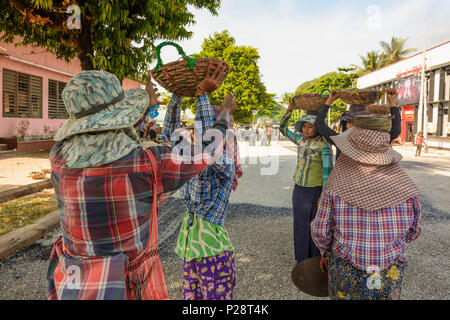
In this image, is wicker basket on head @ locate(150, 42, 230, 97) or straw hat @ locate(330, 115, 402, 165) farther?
wicker basket on head @ locate(150, 42, 230, 97)

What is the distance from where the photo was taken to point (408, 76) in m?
28.0

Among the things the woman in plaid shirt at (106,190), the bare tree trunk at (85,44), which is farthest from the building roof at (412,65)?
the woman in plaid shirt at (106,190)

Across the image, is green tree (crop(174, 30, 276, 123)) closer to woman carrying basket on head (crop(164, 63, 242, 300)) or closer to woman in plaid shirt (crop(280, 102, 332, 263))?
woman in plaid shirt (crop(280, 102, 332, 263))

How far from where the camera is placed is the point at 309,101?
3307 millimetres

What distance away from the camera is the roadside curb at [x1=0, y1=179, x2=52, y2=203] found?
5.81 meters

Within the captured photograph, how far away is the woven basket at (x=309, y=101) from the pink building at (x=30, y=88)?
1144cm

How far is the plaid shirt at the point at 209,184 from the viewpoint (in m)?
1.98

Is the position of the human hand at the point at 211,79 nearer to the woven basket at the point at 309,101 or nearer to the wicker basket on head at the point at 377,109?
the woven basket at the point at 309,101

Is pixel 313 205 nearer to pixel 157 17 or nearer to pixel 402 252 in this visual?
pixel 402 252

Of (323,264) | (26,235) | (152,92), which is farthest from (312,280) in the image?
(26,235)

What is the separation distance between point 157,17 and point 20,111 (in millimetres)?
8684

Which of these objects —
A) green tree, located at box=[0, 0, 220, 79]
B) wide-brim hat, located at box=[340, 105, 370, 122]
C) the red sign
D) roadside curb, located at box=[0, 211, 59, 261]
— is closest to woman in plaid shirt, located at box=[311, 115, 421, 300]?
wide-brim hat, located at box=[340, 105, 370, 122]

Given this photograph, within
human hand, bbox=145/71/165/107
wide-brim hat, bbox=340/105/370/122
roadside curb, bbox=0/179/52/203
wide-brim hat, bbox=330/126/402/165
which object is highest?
wide-brim hat, bbox=340/105/370/122
